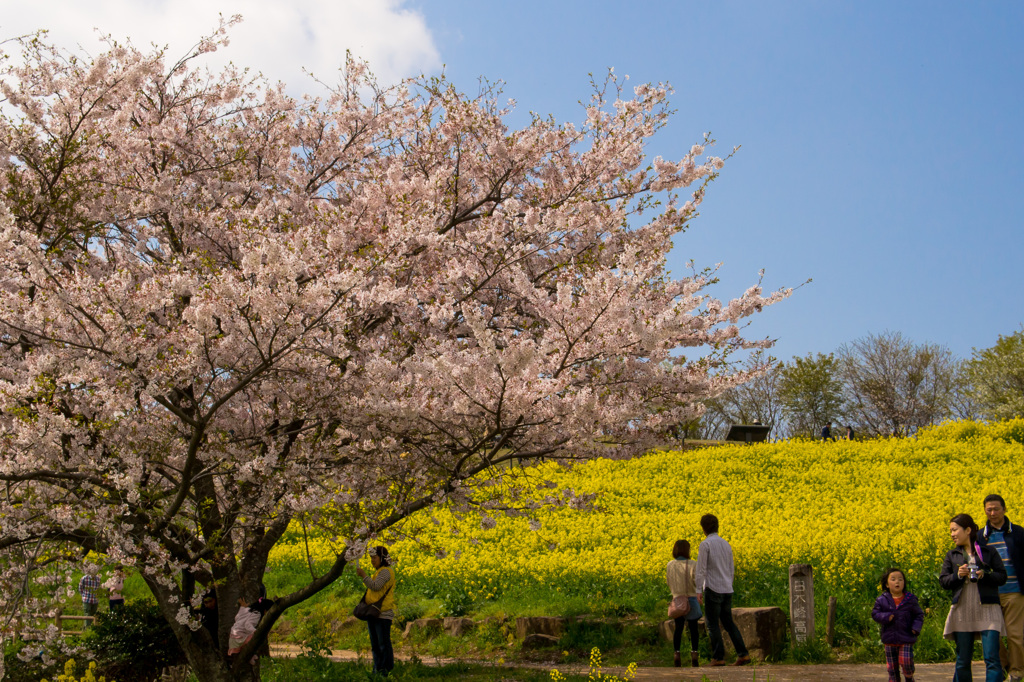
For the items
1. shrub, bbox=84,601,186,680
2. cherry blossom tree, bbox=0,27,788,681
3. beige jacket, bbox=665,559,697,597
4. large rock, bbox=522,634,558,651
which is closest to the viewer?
cherry blossom tree, bbox=0,27,788,681

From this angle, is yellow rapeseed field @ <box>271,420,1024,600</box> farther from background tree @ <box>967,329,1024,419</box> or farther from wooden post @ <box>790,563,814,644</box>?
background tree @ <box>967,329,1024,419</box>

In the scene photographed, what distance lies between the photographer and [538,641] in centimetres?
1212

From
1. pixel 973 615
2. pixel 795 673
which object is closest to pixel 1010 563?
pixel 973 615

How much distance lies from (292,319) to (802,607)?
296 inches

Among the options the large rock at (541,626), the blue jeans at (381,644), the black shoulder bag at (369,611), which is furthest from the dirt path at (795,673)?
the large rock at (541,626)

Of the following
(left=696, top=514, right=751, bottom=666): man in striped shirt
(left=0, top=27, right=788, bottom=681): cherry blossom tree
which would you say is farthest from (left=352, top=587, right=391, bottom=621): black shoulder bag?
(left=696, top=514, right=751, bottom=666): man in striped shirt

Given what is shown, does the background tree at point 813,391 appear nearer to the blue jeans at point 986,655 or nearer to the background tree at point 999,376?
the background tree at point 999,376

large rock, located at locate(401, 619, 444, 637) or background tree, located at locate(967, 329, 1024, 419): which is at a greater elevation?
background tree, located at locate(967, 329, 1024, 419)

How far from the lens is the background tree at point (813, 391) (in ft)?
160

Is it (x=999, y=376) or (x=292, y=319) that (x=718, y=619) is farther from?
(x=999, y=376)

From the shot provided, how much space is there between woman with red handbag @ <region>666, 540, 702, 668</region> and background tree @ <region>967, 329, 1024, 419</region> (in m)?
34.3

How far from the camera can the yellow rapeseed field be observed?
44.0 ft

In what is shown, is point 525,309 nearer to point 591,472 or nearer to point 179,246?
point 179,246

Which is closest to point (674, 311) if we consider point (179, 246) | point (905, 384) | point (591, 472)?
point (179, 246)
